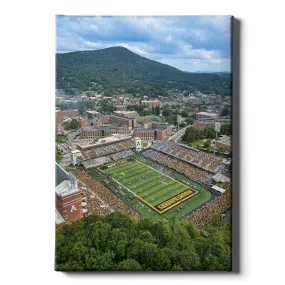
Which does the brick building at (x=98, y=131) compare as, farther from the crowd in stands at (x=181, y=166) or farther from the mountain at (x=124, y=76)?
the crowd in stands at (x=181, y=166)

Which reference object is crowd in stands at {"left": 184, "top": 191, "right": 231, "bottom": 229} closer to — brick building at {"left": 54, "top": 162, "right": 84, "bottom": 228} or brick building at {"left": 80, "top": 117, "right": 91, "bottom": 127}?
brick building at {"left": 54, "top": 162, "right": 84, "bottom": 228}

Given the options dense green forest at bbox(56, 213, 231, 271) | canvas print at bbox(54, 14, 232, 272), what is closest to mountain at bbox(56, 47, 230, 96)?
canvas print at bbox(54, 14, 232, 272)

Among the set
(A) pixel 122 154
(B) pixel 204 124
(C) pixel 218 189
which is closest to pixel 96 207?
(C) pixel 218 189

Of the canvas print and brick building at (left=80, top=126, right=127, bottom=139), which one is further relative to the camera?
brick building at (left=80, top=126, right=127, bottom=139)

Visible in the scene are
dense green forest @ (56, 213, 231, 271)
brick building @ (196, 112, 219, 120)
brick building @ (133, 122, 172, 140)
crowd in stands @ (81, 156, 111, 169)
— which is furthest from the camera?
brick building @ (196, 112, 219, 120)

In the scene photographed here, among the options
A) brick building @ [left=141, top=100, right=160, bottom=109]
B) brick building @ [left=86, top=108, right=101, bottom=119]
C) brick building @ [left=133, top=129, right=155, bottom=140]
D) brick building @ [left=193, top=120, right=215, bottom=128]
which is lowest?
brick building @ [left=133, top=129, right=155, bottom=140]
